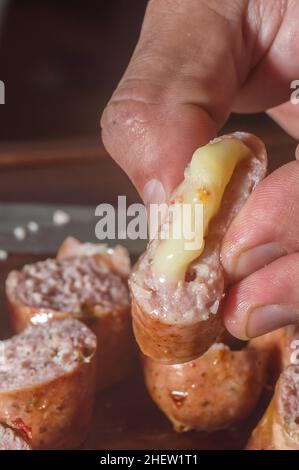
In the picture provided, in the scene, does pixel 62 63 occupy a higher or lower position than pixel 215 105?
lower

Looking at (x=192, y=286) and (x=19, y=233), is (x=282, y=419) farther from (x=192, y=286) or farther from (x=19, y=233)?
(x=19, y=233)

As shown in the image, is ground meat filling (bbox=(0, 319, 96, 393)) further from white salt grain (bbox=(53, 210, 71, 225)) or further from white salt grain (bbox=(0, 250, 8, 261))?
white salt grain (bbox=(53, 210, 71, 225))

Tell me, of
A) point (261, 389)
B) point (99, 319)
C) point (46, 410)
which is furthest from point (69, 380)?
point (261, 389)

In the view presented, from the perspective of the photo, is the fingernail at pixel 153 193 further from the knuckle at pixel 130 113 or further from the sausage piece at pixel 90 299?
the sausage piece at pixel 90 299

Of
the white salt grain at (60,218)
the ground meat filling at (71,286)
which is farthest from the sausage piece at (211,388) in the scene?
the white salt grain at (60,218)

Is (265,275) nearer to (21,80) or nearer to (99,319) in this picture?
(99,319)

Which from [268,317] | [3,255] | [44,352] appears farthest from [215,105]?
[3,255]
